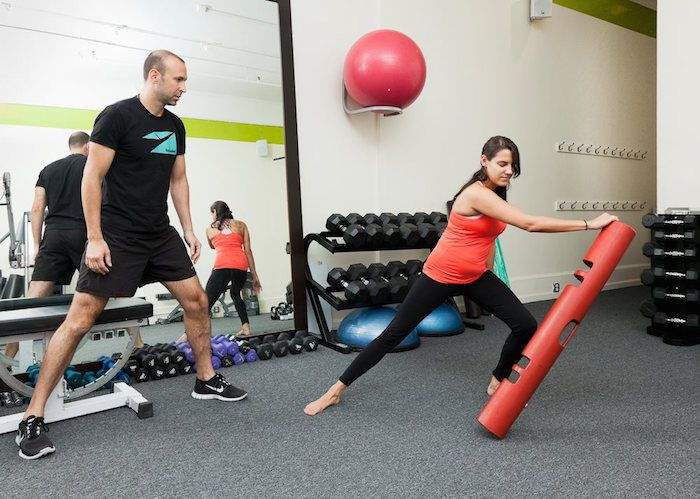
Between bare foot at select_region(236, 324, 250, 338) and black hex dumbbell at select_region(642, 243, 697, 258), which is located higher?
black hex dumbbell at select_region(642, 243, 697, 258)

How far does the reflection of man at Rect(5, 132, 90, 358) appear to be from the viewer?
2869 mm

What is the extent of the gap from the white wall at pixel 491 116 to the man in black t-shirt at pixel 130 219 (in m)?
1.59

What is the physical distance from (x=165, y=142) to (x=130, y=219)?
36 centimetres

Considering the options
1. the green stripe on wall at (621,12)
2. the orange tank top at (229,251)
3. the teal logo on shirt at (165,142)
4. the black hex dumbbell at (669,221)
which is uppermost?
the green stripe on wall at (621,12)

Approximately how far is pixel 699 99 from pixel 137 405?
3.99 metres

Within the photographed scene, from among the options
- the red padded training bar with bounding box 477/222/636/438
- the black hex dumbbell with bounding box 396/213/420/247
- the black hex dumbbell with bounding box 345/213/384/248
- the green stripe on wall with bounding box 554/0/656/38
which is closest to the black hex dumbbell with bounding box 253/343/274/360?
the black hex dumbbell with bounding box 345/213/384/248

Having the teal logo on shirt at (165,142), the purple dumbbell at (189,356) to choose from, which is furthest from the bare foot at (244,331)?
the teal logo on shirt at (165,142)

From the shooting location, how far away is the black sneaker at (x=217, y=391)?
252 centimetres

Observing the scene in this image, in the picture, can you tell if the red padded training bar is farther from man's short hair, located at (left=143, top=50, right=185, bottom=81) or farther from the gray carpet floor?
man's short hair, located at (left=143, top=50, right=185, bottom=81)

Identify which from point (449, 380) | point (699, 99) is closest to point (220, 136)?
point (449, 380)

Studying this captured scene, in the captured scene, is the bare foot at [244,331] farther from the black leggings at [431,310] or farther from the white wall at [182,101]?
the black leggings at [431,310]

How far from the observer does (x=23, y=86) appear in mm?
3029

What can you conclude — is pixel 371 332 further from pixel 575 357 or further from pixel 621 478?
pixel 621 478

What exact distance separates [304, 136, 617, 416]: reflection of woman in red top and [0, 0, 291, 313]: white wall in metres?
1.63
